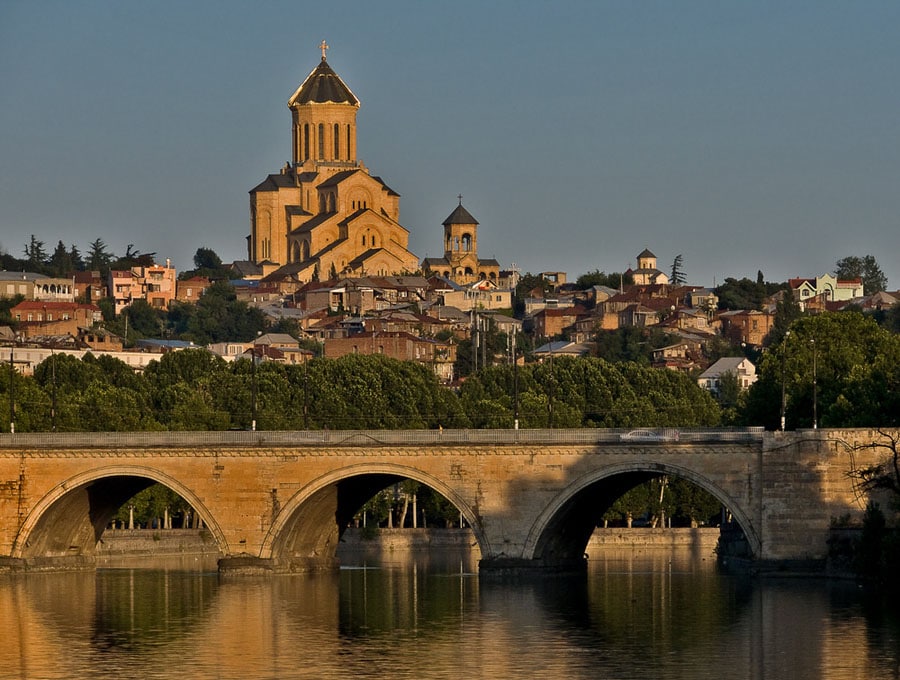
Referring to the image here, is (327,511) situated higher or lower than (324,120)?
lower

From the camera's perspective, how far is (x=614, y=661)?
51.6m

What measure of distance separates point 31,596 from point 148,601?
358 cm

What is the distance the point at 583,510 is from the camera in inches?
2899

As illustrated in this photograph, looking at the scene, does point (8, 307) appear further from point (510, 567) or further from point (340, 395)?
point (510, 567)

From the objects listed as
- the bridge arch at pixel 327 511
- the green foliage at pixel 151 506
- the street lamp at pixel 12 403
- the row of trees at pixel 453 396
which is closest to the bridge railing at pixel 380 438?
the bridge arch at pixel 327 511

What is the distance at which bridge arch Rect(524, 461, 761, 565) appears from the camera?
2667 inches

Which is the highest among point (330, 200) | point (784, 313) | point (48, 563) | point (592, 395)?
point (330, 200)

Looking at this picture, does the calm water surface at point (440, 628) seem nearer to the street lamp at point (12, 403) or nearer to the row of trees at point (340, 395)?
the street lamp at point (12, 403)

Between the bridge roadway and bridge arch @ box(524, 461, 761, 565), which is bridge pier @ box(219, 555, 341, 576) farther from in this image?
bridge arch @ box(524, 461, 761, 565)

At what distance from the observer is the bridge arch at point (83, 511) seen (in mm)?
72875

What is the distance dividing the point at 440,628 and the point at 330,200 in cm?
13242

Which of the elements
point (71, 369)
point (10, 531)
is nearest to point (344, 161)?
point (71, 369)

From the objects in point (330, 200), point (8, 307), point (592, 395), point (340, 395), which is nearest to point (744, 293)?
point (330, 200)

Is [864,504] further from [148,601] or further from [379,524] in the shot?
[379,524]
